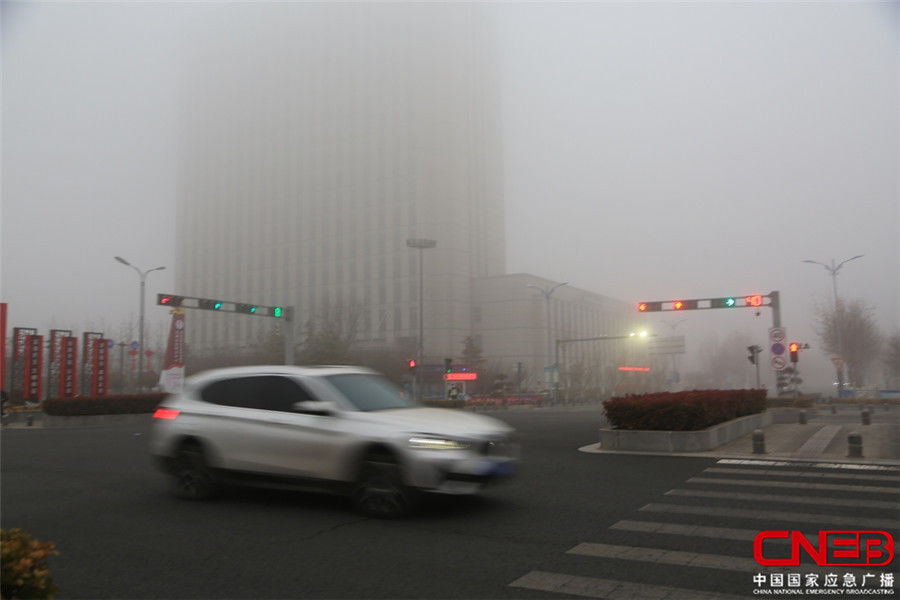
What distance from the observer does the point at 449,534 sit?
7215 millimetres

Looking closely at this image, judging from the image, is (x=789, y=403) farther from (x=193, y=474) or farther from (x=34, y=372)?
(x=34, y=372)

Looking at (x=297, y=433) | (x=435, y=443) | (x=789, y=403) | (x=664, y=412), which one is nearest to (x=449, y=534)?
(x=435, y=443)

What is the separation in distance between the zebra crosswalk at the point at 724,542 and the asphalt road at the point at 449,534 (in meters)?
0.03

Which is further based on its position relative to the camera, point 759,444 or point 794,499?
point 759,444

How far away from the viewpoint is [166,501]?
9406mm

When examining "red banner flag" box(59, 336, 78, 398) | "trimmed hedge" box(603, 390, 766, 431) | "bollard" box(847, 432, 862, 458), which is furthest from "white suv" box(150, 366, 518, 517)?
"red banner flag" box(59, 336, 78, 398)

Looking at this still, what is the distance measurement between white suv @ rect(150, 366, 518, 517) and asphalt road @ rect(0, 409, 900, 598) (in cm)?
42

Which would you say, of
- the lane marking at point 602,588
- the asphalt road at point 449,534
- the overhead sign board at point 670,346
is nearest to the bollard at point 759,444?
the asphalt road at point 449,534

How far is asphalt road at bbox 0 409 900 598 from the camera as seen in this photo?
5.54 m

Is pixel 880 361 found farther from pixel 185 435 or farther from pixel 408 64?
pixel 185 435

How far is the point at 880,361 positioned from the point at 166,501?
85.6m

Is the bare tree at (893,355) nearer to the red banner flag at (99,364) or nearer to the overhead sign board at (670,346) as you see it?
the overhead sign board at (670,346)

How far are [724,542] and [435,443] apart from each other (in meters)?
3.05

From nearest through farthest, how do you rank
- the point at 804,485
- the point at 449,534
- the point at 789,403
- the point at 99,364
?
the point at 449,534 → the point at 804,485 → the point at 789,403 → the point at 99,364
